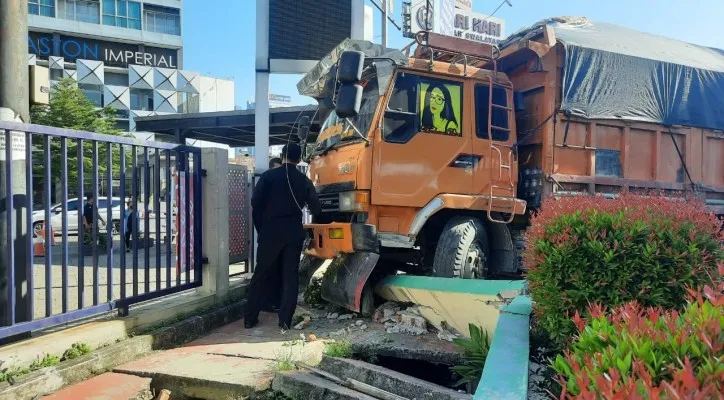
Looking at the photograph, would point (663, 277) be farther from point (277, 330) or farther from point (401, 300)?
point (277, 330)

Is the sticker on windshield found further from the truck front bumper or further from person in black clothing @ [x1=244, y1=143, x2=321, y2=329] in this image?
person in black clothing @ [x1=244, y1=143, x2=321, y2=329]

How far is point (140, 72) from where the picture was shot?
35656 millimetres

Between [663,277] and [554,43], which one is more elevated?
[554,43]

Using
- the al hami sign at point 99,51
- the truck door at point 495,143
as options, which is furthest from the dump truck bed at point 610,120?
the al hami sign at point 99,51

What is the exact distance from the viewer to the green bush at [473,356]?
11.1 feet

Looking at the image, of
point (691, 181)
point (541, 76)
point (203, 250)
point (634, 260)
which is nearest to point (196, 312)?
point (203, 250)

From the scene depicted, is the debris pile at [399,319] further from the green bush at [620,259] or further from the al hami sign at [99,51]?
the al hami sign at [99,51]

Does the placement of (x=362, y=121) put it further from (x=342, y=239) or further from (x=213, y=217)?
(x=213, y=217)

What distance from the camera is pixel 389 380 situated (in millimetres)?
3254

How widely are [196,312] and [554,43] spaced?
4.59 meters

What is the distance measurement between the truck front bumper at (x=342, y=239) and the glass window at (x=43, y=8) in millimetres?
39346

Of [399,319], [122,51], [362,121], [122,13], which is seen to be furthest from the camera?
[122,51]

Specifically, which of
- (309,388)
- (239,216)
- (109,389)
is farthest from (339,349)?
(239,216)

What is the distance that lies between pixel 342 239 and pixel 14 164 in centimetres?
259
